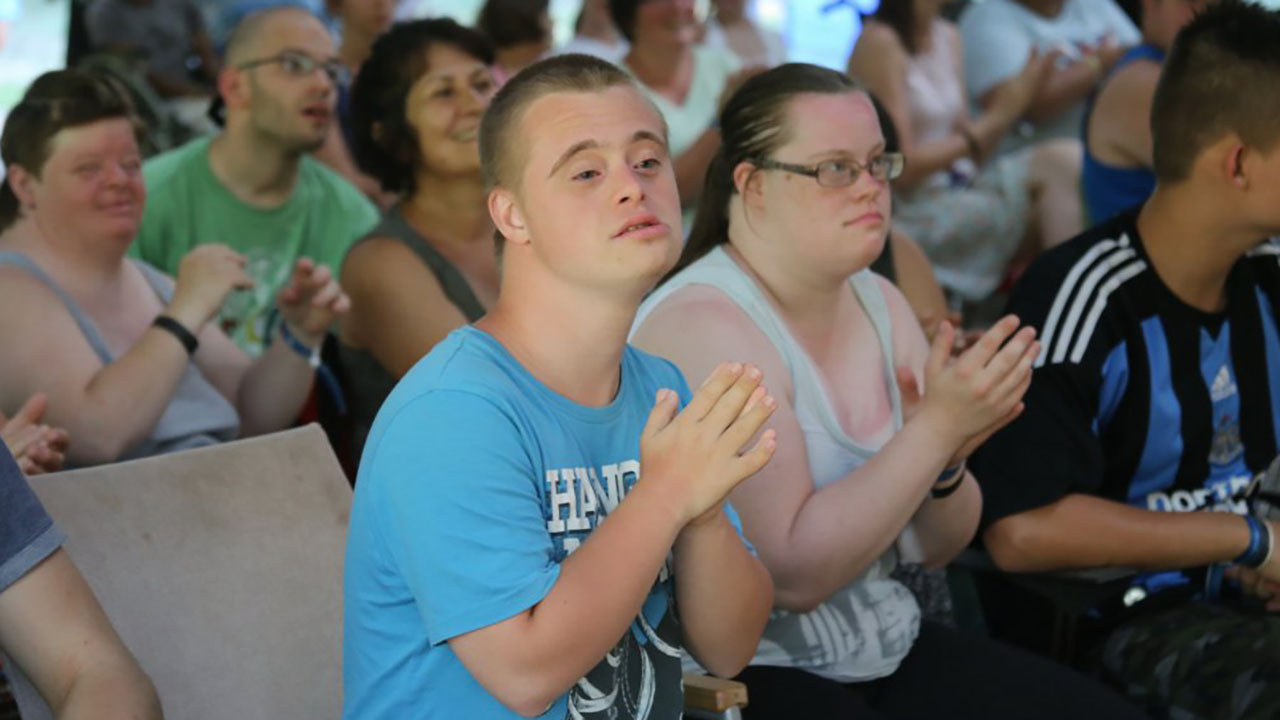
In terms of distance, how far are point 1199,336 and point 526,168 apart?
137cm

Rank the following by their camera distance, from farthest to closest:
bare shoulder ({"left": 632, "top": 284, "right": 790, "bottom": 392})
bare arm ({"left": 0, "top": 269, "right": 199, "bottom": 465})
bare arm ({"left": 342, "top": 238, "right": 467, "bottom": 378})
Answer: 1. bare arm ({"left": 342, "top": 238, "right": 467, "bottom": 378})
2. bare arm ({"left": 0, "top": 269, "right": 199, "bottom": 465})
3. bare shoulder ({"left": 632, "top": 284, "right": 790, "bottom": 392})

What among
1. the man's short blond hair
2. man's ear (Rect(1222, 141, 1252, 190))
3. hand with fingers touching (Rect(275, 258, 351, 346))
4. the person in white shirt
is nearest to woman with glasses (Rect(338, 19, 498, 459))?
hand with fingers touching (Rect(275, 258, 351, 346))

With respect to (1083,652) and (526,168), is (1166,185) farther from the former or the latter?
(526,168)

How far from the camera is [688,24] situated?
4578mm

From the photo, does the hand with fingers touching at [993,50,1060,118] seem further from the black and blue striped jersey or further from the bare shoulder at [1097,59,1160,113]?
the black and blue striped jersey

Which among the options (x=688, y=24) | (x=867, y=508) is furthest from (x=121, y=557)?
(x=688, y=24)

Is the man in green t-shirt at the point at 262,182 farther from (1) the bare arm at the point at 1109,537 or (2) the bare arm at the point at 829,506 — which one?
(1) the bare arm at the point at 1109,537

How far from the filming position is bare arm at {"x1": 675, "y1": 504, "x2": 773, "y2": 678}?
162 centimetres

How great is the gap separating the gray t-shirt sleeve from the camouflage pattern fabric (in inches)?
63.3

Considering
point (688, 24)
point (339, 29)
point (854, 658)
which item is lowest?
point (854, 658)

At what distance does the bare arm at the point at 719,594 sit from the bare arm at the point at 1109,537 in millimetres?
740

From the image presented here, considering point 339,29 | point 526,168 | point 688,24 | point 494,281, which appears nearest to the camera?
point 526,168

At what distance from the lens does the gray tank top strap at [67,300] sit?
99.1 inches

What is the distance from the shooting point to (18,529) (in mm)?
1616
